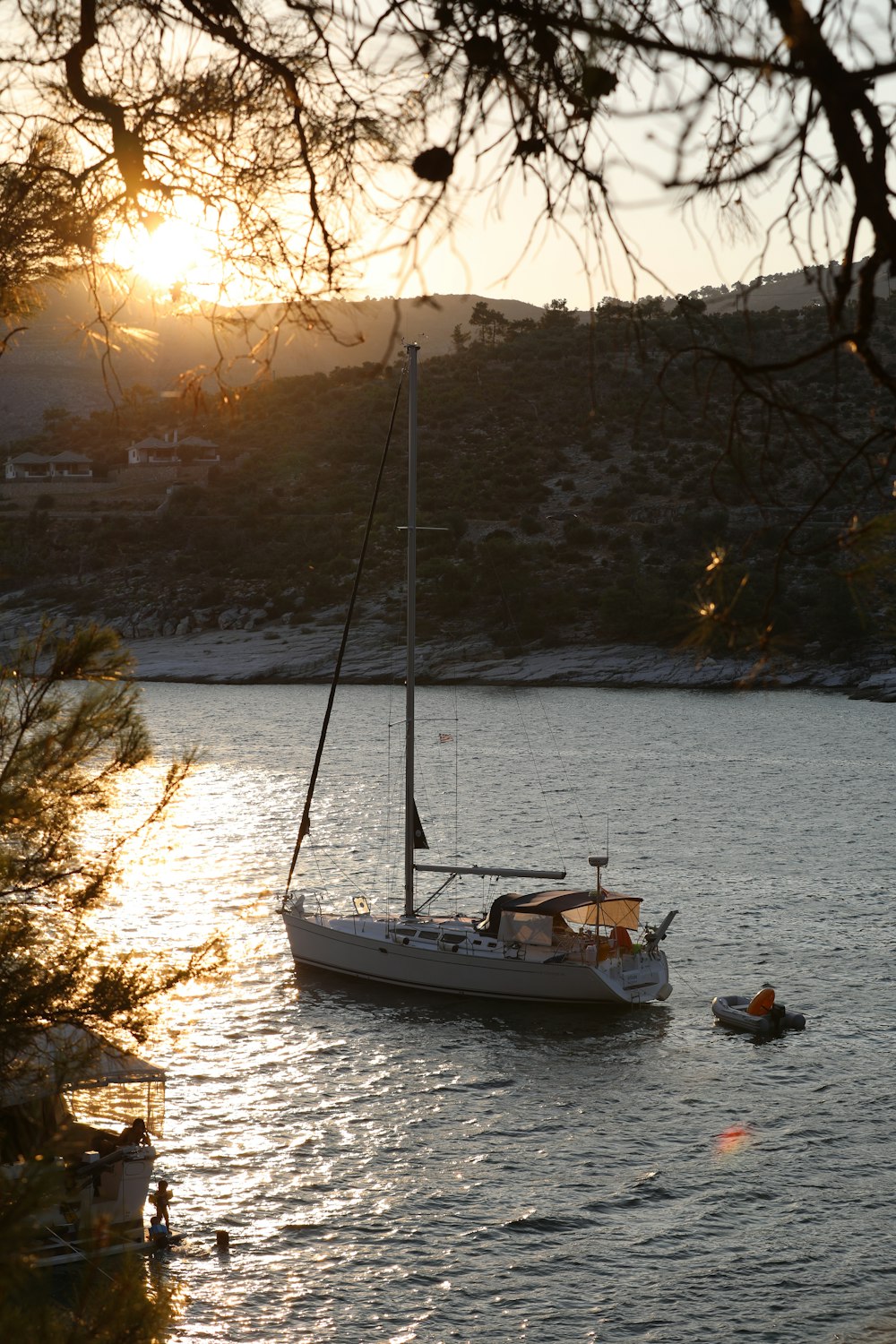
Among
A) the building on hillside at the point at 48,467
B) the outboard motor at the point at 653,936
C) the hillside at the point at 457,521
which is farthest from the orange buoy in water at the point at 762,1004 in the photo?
the building on hillside at the point at 48,467

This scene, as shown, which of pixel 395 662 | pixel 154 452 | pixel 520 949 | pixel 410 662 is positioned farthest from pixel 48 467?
pixel 520 949

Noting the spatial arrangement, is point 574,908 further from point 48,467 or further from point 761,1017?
point 48,467

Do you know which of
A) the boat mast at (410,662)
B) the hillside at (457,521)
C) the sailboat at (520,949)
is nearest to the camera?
the sailboat at (520,949)

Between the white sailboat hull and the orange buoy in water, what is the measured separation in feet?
5.56

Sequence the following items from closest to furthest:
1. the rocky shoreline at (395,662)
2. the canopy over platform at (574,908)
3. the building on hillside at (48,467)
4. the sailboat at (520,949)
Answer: the canopy over platform at (574,908)
the sailboat at (520,949)
the rocky shoreline at (395,662)
the building on hillside at (48,467)

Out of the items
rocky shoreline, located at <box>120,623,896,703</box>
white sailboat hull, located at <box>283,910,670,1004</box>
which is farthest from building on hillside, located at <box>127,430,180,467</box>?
white sailboat hull, located at <box>283,910,670,1004</box>

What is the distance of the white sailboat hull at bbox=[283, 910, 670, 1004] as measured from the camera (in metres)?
26.4

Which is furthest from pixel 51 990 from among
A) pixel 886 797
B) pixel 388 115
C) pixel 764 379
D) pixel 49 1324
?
pixel 886 797

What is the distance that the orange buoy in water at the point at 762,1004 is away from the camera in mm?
25844

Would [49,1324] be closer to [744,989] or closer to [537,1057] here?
[537,1057]

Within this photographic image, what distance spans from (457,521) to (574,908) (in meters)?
75.4

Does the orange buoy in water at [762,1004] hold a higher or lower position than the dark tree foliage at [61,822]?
lower

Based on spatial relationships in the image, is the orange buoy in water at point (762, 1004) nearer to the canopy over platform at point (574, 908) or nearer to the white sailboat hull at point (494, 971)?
the white sailboat hull at point (494, 971)

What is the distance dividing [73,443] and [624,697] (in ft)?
222
